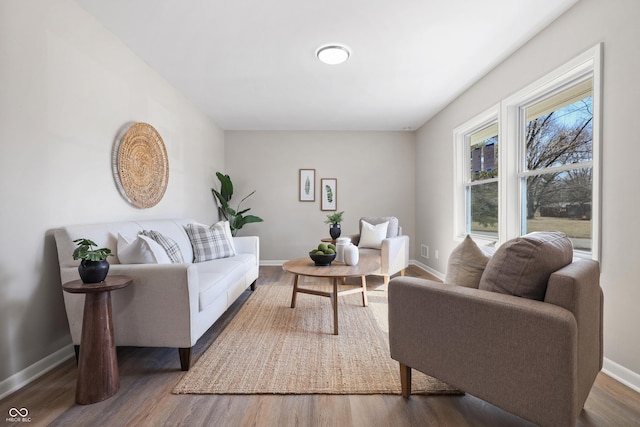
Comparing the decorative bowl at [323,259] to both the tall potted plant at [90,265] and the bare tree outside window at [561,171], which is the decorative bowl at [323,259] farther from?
the bare tree outside window at [561,171]

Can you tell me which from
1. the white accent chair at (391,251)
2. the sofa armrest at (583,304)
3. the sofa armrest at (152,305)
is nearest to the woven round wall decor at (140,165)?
the sofa armrest at (152,305)

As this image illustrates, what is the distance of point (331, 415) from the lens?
1.37m

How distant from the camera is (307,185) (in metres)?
4.98

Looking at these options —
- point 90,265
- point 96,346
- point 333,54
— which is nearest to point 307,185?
point 333,54

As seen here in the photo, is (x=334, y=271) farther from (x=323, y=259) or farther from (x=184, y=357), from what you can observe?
(x=184, y=357)

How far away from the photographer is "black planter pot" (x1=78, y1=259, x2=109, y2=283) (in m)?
1.50

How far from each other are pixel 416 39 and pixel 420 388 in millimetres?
2486

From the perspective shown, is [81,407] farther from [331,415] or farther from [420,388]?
[420,388]

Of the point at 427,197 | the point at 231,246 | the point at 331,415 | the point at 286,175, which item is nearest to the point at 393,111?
the point at 427,197

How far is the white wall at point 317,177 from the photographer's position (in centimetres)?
497

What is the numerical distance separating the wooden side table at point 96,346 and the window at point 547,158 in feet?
9.51

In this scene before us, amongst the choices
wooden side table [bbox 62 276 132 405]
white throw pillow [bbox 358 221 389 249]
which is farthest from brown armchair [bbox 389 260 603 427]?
white throw pillow [bbox 358 221 389 249]

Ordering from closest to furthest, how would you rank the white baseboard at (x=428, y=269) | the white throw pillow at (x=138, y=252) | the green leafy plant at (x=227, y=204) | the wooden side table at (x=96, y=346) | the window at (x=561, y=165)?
1. the wooden side table at (x=96, y=346)
2. the white throw pillow at (x=138, y=252)
3. the window at (x=561, y=165)
4. the white baseboard at (x=428, y=269)
5. the green leafy plant at (x=227, y=204)

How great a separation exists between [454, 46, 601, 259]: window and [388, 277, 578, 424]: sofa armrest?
1.23m
